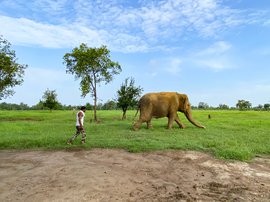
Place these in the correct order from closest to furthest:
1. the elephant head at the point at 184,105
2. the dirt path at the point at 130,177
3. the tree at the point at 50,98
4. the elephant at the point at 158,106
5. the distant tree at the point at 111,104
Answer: the dirt path at the point at 130,177
the elephant at the point at 158,106
the elephant head at the point at 184,105
the distant tree at the point at 111,104
the tree at the point at 50,98

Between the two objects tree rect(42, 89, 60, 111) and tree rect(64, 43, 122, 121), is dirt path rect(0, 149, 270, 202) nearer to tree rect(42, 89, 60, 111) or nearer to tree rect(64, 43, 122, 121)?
tree rect(64, 43, 122, 121)

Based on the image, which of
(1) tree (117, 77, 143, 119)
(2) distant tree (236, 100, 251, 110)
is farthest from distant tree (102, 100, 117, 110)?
(2) distant tree (236, 100, 251, 110)

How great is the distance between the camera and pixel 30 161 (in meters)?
10.1

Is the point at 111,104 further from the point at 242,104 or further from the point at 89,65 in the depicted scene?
the point at 242,104

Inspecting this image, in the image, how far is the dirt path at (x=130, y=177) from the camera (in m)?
6.47

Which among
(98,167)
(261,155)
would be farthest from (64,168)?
(261,155)

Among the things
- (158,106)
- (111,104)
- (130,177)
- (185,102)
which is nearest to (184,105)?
(185,102)

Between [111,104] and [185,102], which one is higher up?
[111,104]

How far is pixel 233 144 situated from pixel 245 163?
335cm

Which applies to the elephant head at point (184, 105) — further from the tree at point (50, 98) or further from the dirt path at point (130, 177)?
the tree at point (50, 98)

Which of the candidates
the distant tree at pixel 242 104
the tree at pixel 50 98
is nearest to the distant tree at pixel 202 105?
the distant tree at pixel 242 104

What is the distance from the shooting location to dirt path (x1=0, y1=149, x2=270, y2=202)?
6473 millimetres

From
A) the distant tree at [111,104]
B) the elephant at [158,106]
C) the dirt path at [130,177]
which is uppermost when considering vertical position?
the distant tree at [111,104]

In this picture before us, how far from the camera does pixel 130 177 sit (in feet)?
25.9
